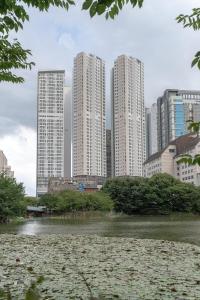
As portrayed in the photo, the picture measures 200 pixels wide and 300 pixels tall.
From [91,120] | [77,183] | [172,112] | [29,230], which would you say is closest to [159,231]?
[29,230]

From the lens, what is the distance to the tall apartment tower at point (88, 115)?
122875 millimetres

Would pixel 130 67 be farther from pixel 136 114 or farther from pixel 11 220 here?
pixel 11 220

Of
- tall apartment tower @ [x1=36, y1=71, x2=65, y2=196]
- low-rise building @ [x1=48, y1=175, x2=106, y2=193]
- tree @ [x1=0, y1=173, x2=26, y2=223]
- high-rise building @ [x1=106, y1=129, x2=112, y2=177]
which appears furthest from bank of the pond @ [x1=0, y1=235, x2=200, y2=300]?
high-rise building @ [x1=106, y1=129, x2=112, y2=177]

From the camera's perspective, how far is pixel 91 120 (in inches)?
4904

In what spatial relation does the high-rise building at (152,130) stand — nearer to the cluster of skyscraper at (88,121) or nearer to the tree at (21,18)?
the cluster of skyscraper at (88,121)

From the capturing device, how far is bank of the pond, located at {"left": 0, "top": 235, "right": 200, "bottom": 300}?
6100mm

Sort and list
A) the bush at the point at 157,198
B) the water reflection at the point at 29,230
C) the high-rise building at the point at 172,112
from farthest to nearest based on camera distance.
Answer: the high-rise building at the point at 172,112
the bush at the point at 157,198
the water reflection at the point at 29,230

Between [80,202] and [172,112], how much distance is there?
64.5m

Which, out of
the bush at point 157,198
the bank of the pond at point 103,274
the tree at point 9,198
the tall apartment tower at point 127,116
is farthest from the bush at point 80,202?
the bank of the pond at point 103,274

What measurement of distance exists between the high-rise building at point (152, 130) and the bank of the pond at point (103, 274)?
142 m

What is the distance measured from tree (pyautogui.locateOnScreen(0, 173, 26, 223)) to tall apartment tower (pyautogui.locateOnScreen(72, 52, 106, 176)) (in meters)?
70.8

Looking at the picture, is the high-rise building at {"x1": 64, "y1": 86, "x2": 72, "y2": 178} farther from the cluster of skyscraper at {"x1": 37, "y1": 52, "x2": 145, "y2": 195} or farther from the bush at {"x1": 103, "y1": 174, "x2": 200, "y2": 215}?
the bush at {"x1": 103, "y1": 174, "x2": 200, "y2": 215}

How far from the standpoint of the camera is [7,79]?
20.9 ft

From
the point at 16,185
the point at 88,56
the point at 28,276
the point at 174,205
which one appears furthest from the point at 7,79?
the point at 88,56
